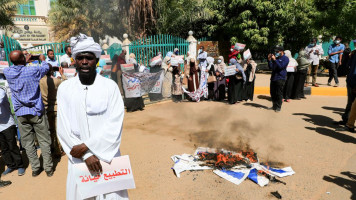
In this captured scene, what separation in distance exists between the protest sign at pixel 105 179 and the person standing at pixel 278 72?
6.25 metres

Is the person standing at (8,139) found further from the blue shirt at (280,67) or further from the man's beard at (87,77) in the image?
the blue shirt at (280,67)

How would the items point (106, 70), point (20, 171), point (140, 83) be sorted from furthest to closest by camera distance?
point (140, 83), point (106, 70), point (20, 171)

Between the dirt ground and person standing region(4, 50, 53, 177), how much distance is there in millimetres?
436

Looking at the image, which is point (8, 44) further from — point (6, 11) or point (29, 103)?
point (6, 11)

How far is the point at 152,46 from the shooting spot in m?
10.5

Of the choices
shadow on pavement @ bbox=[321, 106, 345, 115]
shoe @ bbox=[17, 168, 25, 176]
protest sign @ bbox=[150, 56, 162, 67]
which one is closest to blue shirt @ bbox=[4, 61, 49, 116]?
shoe @ bbox=[17, 168, 25, 176]

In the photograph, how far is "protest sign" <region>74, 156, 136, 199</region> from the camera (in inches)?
80.8

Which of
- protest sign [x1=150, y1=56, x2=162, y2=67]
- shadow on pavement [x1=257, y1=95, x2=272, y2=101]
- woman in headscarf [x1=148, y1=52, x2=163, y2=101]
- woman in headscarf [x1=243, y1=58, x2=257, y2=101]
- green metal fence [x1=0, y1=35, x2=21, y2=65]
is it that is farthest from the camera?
shadow on pavement [x1=257, y1=95, x2=272, y2=101]

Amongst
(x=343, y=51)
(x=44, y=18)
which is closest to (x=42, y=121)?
(x=343, y=51)

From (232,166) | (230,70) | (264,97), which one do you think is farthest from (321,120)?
(232,166)

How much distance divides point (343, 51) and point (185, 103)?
675cm

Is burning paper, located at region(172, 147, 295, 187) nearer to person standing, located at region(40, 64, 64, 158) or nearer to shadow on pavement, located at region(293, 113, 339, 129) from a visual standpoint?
person standing, located at region(40, 64, 64, 158)

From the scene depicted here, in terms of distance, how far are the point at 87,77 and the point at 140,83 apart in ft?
20.5

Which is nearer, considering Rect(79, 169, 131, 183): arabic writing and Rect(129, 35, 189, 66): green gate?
Rect(79, 169, 131, 183): arabic writing
